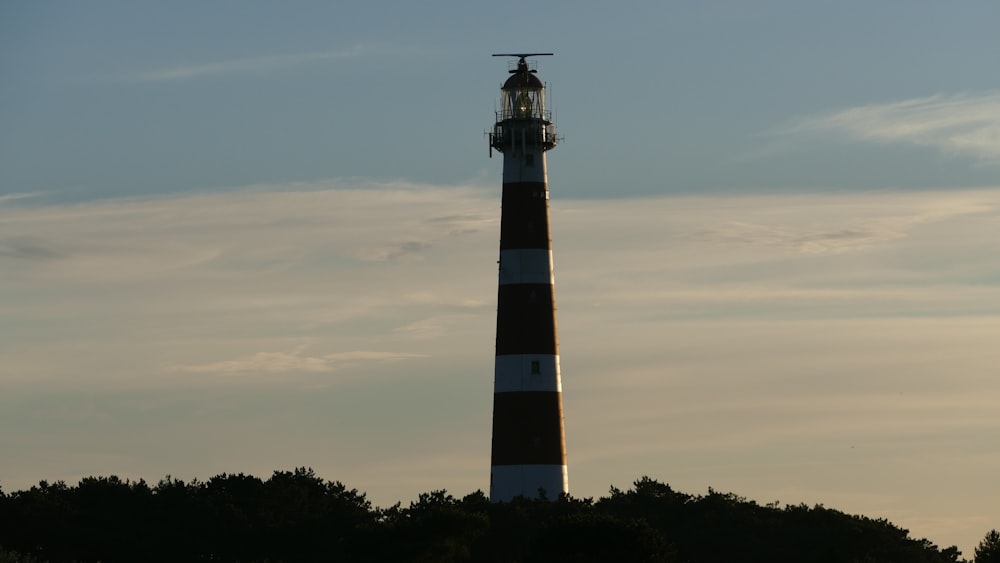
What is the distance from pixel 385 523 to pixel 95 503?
14.8 m

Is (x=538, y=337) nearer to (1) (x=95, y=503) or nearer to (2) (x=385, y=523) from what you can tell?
(2) (x=385, y=523)

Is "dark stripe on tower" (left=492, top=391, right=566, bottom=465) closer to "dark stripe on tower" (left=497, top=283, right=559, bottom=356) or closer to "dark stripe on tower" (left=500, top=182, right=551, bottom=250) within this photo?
"dark stripe on tower" (left=497, top=283, right=559, bottom=356)

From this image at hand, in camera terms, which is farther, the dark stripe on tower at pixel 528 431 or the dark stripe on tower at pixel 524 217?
the dark stripe on tower at pixel 524 217

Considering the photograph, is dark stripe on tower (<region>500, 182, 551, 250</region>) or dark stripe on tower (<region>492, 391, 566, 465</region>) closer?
dark stripe on tower (<region>492, 391, 566, 465</region>)

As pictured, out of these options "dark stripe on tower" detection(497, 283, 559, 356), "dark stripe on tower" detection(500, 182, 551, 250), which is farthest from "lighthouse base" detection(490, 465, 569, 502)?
"dark stripe on tower" detection(500, 182, 551, 250)

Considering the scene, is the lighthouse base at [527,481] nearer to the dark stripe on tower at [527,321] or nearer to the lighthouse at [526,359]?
the lighthouse at [526,359]

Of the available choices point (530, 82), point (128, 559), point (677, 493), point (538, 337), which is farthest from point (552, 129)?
point (128, 559)

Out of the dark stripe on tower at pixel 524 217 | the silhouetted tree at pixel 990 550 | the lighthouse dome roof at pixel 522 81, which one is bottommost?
the silhouetted tree at pixel 990 550

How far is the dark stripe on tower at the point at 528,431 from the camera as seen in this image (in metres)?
95.8

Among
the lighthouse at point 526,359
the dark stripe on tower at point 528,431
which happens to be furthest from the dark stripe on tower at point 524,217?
the dark stripe on tower at point 528,431

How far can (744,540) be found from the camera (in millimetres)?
94438

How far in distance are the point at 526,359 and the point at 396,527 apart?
9101 mm

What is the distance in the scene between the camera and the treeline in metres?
91.0

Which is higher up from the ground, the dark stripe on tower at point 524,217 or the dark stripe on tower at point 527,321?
the dark stripe on tower at point 524,217
